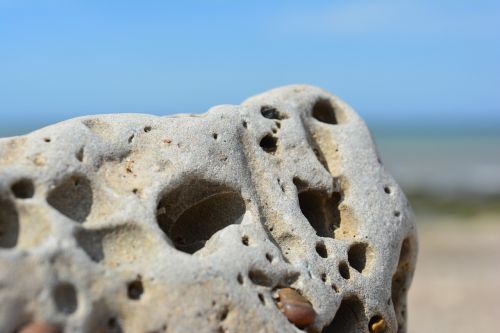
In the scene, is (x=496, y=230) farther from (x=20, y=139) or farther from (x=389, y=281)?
(x=20, y=139)

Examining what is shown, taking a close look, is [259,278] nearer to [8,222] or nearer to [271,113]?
[8,222]

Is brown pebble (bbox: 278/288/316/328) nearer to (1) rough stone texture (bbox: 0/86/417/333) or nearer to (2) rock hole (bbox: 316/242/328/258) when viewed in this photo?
(1) rough stone texture (bbox: 0/86/417/333)

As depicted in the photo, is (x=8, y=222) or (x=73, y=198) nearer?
(x=8, y=222)

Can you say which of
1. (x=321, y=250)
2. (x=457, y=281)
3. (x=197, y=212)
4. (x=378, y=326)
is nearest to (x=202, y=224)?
(x=197, y=212)

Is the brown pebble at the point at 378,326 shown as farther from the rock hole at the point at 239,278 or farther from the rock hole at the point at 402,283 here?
the rock hole at the point at 239,278

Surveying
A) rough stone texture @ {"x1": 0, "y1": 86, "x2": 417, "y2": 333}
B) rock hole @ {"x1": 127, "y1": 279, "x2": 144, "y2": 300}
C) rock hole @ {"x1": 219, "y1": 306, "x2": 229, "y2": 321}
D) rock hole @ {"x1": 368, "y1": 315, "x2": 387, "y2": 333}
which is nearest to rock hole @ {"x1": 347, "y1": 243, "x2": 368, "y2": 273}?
rough stone texture @ {"x1": 0, "y1": 86, "x2": 417, "y2": 333}

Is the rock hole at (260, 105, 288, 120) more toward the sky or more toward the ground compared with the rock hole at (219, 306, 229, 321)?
more toward the sky
